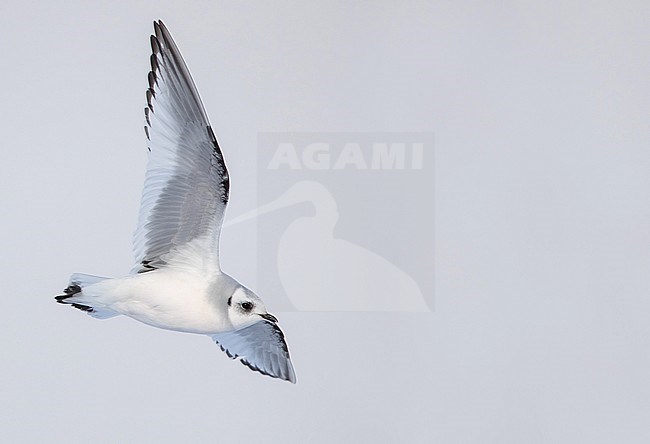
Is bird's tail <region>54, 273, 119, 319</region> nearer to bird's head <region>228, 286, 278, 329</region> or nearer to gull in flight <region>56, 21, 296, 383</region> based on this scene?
gull in flight <region>56, 21, 296, 383</region>

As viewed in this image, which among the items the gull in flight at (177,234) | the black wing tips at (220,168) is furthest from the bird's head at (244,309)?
the black wing tips at (220,168)

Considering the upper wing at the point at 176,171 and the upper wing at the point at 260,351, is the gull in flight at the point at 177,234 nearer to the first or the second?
the upper wing at the point at 176,171

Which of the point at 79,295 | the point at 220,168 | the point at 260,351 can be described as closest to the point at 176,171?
the point at 220,168

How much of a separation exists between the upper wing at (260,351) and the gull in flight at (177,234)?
169mm

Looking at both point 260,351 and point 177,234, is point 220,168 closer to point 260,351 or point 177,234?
point 177,234

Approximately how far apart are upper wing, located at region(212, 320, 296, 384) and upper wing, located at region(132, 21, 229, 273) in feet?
0.66

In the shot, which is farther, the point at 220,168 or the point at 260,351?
the point at 260,351

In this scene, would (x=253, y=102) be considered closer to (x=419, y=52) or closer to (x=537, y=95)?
A: (x=419, y=52)

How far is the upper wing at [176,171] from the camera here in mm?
1085

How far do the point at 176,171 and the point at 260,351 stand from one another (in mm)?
324

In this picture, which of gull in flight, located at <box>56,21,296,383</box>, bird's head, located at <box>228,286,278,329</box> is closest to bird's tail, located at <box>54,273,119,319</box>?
gull in flight, located at <box>56,21,296,383</box>

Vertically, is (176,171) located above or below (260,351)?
above

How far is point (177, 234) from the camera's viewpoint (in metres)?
1.14

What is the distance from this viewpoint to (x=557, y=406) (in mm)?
1839
